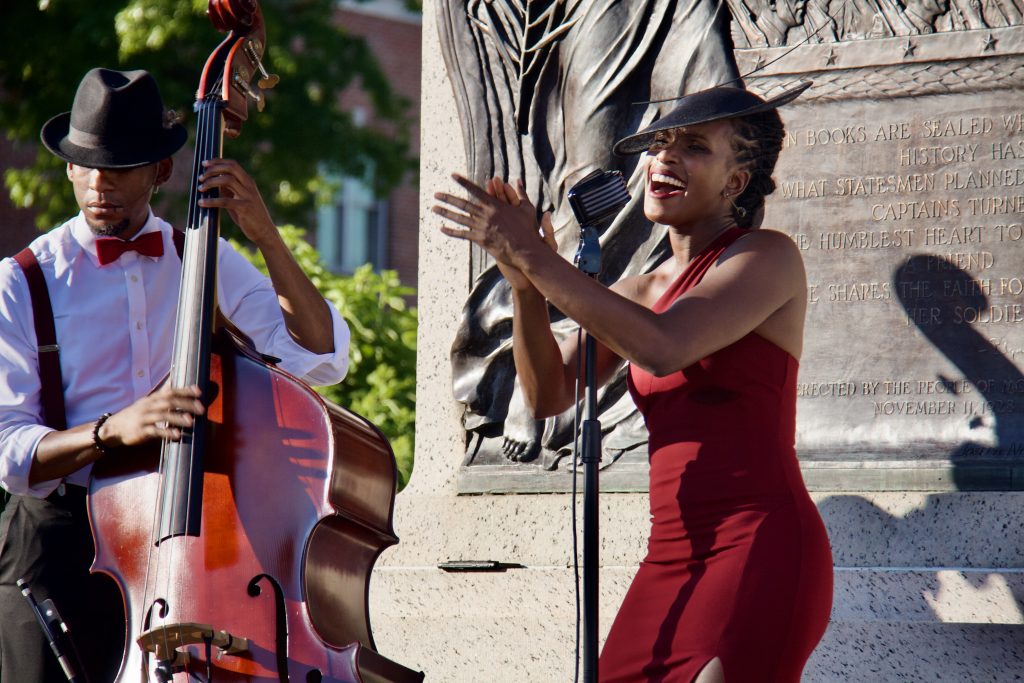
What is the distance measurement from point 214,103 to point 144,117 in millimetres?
268

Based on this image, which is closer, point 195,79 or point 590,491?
point 590,491

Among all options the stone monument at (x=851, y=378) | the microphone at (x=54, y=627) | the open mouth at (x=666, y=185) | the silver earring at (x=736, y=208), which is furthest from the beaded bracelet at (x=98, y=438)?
the stone monument at (x=851, y=378)

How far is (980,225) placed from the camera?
4.11 m

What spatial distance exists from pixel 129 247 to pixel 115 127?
30 centimetres

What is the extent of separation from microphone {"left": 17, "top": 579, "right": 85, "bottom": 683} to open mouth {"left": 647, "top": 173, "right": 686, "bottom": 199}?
1595mm

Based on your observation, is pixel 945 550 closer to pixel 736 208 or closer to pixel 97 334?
pixel 736 208

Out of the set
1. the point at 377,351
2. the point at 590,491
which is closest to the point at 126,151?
the point at 590,491

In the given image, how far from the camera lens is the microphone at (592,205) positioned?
2883mm

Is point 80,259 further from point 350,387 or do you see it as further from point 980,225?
point 350,387

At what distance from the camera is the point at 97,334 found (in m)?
3.46

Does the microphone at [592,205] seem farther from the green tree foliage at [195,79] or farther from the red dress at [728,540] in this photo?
the green tree foliage at [195,79]

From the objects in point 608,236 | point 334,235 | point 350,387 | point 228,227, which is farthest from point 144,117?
point 334,235

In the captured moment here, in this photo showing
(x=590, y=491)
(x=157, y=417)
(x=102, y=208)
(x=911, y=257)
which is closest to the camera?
(x=590, y=491)

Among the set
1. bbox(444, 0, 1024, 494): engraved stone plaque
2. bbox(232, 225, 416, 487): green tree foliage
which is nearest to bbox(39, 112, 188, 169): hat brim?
bbox(444, 0, 1024, 494): engraved stone plaque
